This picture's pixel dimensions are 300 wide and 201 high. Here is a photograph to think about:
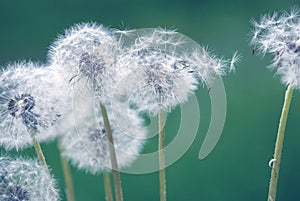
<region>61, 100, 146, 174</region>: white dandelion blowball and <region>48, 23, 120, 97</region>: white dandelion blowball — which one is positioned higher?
<region>48, 23, 120, 97</region>: white dandelion blowball

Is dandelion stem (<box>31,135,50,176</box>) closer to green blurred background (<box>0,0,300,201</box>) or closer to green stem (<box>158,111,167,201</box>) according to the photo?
green stem (<box>158,111,167,201</box>)

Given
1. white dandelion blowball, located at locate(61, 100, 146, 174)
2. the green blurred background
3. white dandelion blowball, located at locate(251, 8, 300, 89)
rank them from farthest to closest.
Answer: the green blurred background, white dandelion blowball, located at locate(61, 100, 146, 174), white dandelion blowball, located at locate(251, 8, 300, 89)

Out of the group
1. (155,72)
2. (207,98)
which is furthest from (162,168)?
(207,98)

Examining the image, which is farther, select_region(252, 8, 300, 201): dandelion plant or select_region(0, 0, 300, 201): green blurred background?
select_region(0, 0, 300, 201): green blurred background

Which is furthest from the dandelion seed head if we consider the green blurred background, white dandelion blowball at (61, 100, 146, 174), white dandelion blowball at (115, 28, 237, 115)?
the green blurred background

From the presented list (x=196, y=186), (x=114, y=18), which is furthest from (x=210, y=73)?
(x=114, y=18)

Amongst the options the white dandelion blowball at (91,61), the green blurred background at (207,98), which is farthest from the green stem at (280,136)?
the green blurred background at (207,98)
